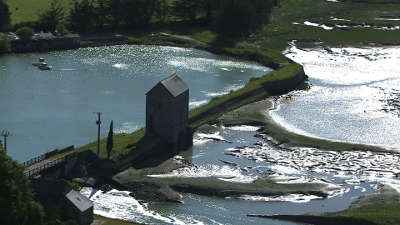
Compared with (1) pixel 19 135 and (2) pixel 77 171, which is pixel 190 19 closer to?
(1) pixel 19 135

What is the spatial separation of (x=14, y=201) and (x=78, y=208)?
8.92 meters

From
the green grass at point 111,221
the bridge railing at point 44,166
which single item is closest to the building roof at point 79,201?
the green grass at point 111,221

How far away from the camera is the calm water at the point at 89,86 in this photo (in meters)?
68.1

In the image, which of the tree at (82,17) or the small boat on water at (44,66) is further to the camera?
the tree at (82,17)

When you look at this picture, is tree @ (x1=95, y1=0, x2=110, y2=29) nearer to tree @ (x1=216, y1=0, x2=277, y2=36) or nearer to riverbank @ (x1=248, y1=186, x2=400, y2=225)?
tree @ (x1=216, y1=0, x2=277, y2=36)

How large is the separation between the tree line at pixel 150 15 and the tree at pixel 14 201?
5971 centimetres

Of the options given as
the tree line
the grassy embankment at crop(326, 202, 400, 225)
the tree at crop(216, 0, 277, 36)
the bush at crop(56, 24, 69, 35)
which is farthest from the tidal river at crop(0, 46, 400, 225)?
the tree at crop(216, 0, 277, 36)

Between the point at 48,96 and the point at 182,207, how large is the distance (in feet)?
86.2

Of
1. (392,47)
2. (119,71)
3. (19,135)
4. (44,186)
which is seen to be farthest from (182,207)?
(392,47)

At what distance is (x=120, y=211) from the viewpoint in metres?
54.5

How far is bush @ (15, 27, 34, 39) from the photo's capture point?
99000 mm

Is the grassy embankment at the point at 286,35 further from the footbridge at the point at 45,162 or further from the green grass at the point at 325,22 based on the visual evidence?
the footbridge at the point at 45,162

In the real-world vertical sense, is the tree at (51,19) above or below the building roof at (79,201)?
above

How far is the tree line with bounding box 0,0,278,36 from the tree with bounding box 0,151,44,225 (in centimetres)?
5971
